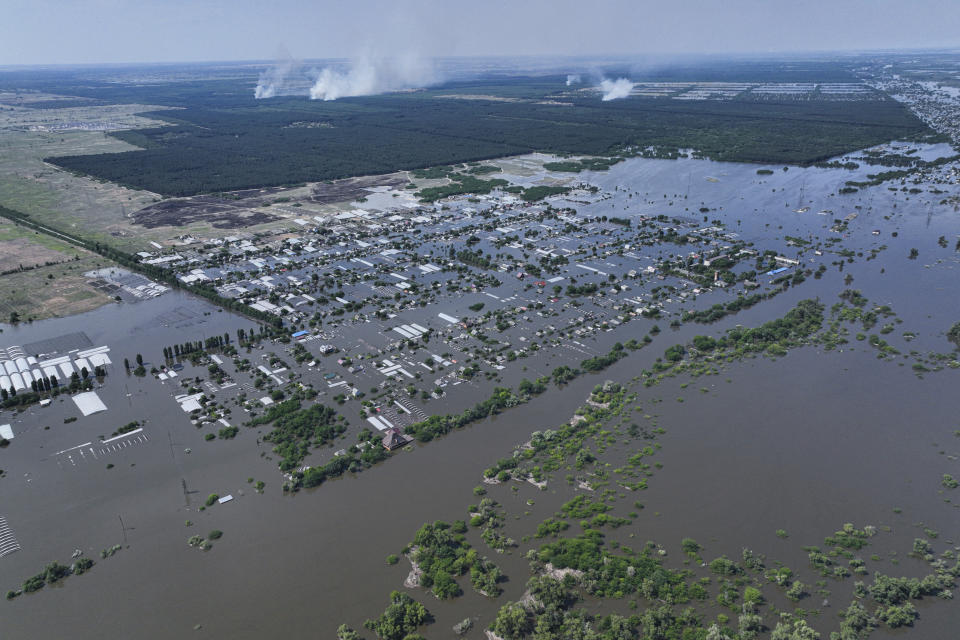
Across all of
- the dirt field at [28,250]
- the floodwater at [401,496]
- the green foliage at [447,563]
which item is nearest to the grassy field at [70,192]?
the dirt field at [28,250]

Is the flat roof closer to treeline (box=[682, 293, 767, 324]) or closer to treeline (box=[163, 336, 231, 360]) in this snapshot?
treeline (box=[163, 336, 231, 360])

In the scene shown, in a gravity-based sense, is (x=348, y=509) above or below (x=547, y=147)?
below

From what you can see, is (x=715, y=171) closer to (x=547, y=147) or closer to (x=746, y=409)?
(x=547, y=147)

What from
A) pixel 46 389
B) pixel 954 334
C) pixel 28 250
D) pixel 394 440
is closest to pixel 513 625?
pixel 394 440

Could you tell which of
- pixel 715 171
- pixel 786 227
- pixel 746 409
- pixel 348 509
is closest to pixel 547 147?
pixel 715 171

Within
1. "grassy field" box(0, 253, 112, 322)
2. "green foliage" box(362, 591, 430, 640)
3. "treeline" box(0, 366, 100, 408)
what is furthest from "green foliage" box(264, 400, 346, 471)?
"grassy field" box(0, 253, 112, 322)

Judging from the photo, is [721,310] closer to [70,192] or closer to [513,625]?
[513,625]
